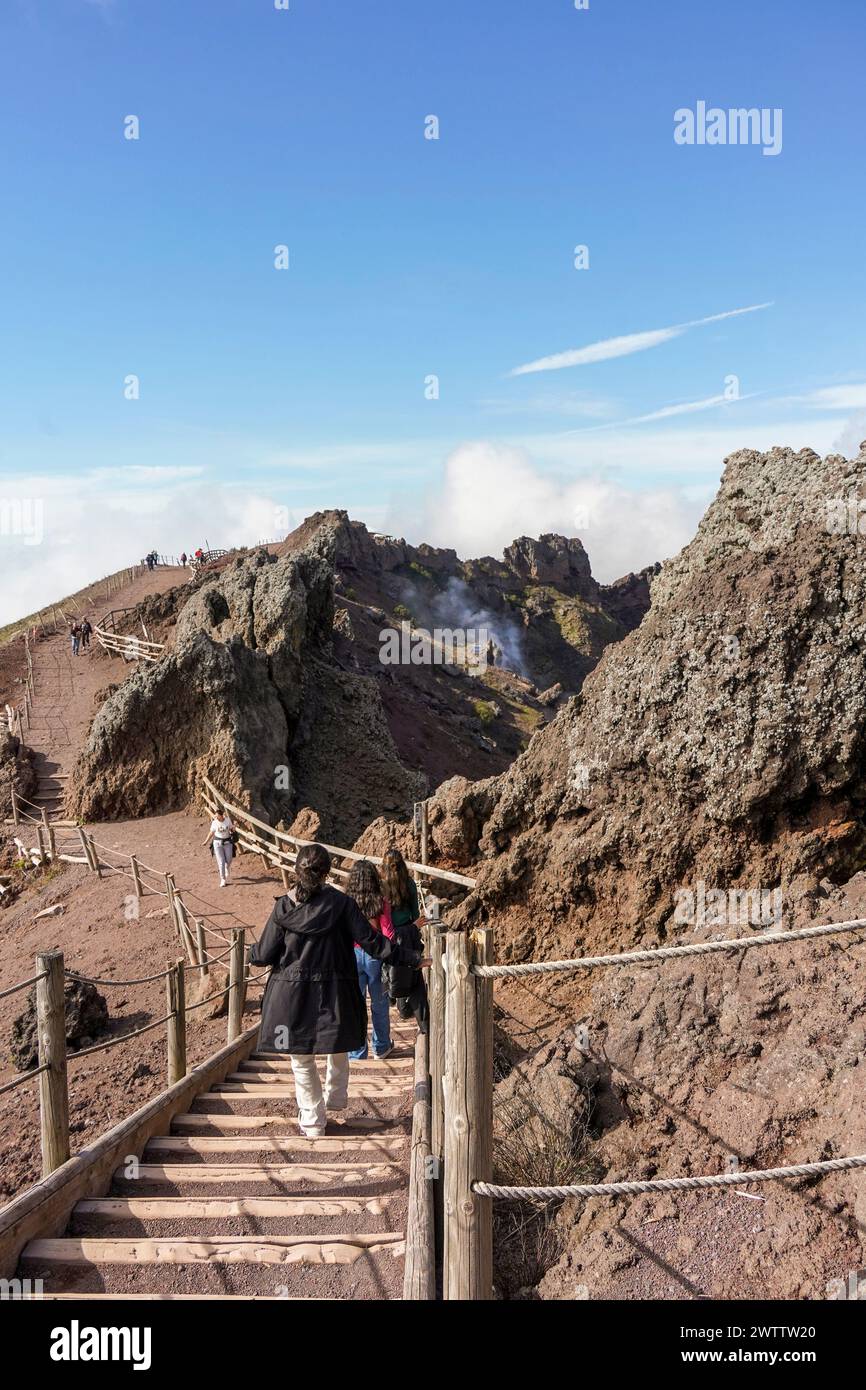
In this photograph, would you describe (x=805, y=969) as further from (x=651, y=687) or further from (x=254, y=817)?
(x=254, y=817)

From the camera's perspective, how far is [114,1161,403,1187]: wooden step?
214 inches

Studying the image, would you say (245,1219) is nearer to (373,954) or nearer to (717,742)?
(373,954)

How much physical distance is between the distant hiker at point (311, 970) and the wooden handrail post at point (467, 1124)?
2.55 metres

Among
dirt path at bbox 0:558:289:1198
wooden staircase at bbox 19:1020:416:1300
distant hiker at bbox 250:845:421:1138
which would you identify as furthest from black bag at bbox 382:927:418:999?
dirt path at bbox 0:558:289:1198

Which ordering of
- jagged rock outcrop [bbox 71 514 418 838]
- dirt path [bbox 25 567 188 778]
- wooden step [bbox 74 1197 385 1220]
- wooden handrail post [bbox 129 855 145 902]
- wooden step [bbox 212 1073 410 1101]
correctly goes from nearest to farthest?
wooden step [bbox 74 1197 385 1220], wooden step [bbox 212 1073 410 1101], wooden handrail post [bbox 129 855 145 902], jagged rock outcrop [bbox 71 514 418 838], dirt path [bbox 25 567 188 778]

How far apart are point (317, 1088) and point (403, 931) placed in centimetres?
159

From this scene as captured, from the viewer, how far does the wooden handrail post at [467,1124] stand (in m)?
3.26

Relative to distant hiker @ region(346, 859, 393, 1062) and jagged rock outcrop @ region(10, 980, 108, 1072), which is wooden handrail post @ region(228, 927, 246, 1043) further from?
jagged rock outcrop @ region(10, 980, 108, 1072)

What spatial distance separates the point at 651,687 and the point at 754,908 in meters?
2.11

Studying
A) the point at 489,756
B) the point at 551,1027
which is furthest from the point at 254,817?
the point at 489,756

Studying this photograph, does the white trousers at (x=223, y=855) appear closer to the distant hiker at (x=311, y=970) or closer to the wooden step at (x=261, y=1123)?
the wooden step at (x=261, y=1123)

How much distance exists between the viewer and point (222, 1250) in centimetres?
455

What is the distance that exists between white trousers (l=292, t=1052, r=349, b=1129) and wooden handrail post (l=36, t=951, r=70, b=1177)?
54.0 inches
